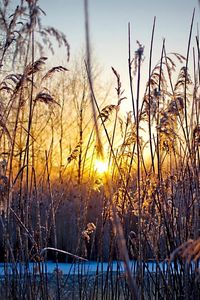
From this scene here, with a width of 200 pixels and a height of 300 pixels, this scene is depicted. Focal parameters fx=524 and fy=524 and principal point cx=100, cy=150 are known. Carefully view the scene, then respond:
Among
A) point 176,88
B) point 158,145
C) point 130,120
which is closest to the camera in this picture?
point 158,145

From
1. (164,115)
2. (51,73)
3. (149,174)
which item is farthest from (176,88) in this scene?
(51,73)

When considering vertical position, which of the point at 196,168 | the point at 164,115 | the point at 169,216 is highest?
the point at 164,115

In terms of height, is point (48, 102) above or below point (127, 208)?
above

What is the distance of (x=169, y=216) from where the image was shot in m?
2.54

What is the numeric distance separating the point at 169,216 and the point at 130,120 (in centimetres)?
89

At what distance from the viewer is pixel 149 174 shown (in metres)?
2.86

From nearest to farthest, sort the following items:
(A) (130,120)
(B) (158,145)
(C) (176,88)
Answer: (B) (158,145)
(C) (176,88)
(A) (130,120)

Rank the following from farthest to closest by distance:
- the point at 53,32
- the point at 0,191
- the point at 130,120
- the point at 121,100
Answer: the point at 130,120 < the point at 121,100 < the point at 53,32 < the point at 0,191

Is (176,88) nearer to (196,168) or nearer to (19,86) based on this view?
(196,168)

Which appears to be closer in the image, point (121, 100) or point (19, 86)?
point (19, 86)

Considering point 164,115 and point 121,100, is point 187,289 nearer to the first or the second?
point 164,115

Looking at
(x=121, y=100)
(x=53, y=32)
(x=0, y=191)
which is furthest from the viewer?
(x=121, y=100)

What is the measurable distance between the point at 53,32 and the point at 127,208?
117 centimetres

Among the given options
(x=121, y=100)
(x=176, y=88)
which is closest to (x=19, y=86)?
(x=121, y=100)
